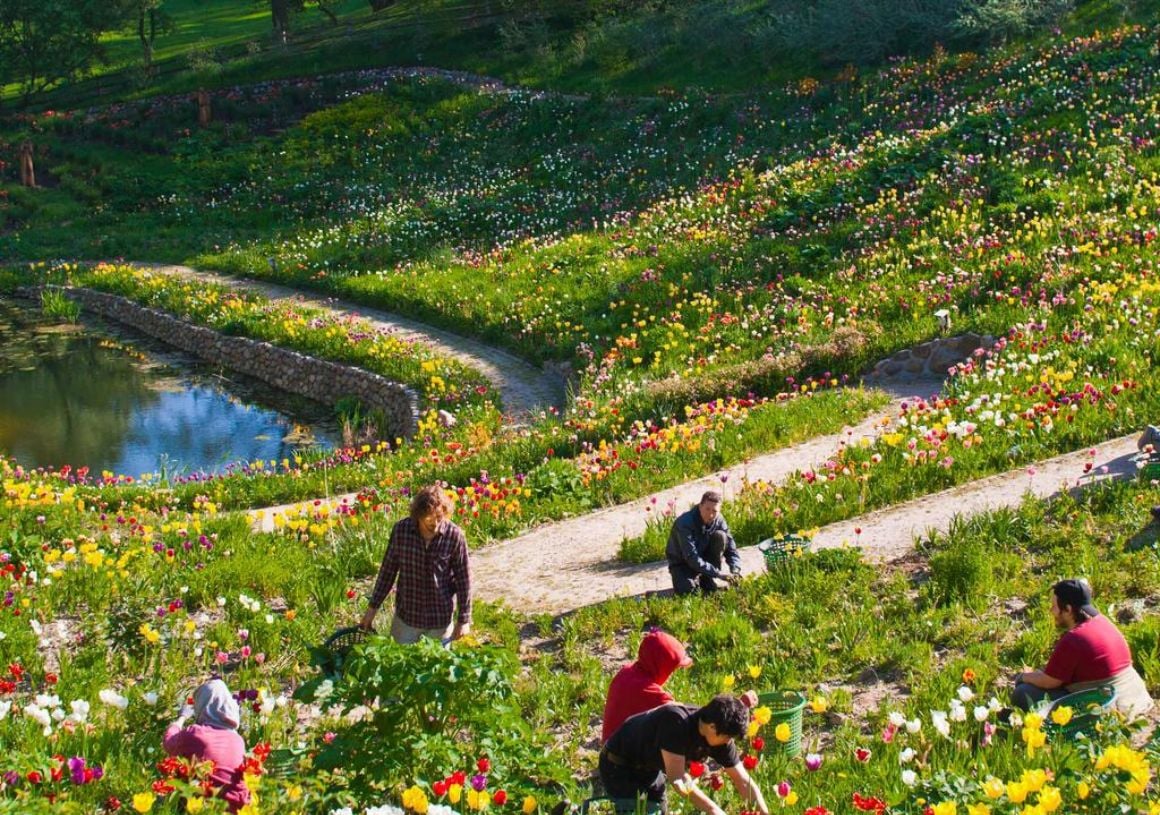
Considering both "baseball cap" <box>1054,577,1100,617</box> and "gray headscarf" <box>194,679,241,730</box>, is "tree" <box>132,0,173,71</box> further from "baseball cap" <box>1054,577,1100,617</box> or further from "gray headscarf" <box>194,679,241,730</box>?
"baseball cap" <box>1054,577,1100,617</box>

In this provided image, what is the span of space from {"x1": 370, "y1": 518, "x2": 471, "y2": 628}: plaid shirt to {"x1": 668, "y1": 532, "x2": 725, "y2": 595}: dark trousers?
2091 millimetres

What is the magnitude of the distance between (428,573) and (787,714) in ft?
7.89

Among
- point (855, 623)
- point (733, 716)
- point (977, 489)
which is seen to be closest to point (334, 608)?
point (855, 623)

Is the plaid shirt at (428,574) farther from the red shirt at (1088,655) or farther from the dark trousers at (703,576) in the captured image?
the red shirt at (1088,655)

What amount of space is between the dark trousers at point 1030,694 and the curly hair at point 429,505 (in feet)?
11.3

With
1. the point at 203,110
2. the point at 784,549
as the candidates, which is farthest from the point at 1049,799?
the point at 203,110

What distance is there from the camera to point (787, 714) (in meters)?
6.70

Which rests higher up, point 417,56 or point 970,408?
point 417,56

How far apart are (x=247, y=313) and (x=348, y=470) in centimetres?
1092

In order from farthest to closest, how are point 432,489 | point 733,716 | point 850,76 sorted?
point 850,76 < point 432,489 < point 733,716

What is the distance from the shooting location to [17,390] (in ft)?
77.4

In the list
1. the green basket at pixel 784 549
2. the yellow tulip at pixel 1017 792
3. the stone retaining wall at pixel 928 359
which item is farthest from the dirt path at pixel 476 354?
the yellow tulip at pixel 1017 792

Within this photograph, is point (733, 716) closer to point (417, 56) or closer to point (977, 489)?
point (977, 489)

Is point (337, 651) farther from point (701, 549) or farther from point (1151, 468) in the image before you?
point (1151, 468)
